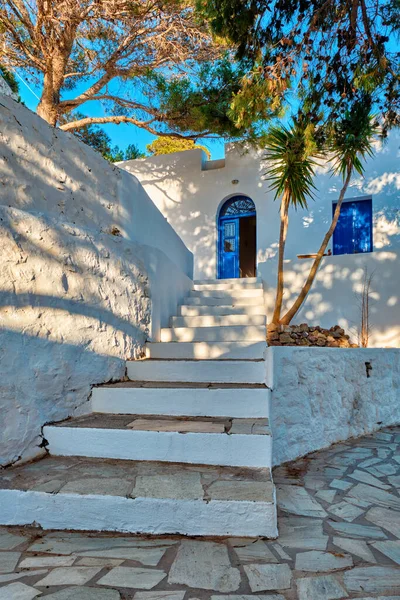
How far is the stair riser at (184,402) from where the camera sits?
2.71 metres

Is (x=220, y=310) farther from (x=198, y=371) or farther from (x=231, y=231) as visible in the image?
(x=231, y=231)

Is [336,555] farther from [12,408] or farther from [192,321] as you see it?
[192,321]

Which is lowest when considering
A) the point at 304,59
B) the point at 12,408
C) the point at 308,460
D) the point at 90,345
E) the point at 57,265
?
the point at 308,460

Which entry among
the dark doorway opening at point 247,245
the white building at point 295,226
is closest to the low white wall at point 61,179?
the white building at point 295,226

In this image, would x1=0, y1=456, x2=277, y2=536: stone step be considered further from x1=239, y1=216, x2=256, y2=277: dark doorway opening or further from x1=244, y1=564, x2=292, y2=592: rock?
x1=239, y1=216, x2=256, y2=277: dark doorway opening

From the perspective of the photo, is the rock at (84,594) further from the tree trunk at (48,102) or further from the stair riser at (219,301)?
the tree trunk at (48,102)

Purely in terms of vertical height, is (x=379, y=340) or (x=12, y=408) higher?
(x=379, y=340)

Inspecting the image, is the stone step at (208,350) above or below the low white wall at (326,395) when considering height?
above

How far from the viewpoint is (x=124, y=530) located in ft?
6.33

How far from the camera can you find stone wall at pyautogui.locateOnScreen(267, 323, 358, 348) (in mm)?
5316

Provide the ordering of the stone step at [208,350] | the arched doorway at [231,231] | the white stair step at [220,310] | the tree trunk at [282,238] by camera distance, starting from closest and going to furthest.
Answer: the stone step at [208,350] → the white stair step at [220,310] → the tree trunk at [282,238] → the arched doorway at [231,231]

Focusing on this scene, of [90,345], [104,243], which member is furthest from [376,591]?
[104,243]

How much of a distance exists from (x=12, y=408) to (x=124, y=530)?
3.32 ft

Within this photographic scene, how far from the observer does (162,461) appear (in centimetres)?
235
